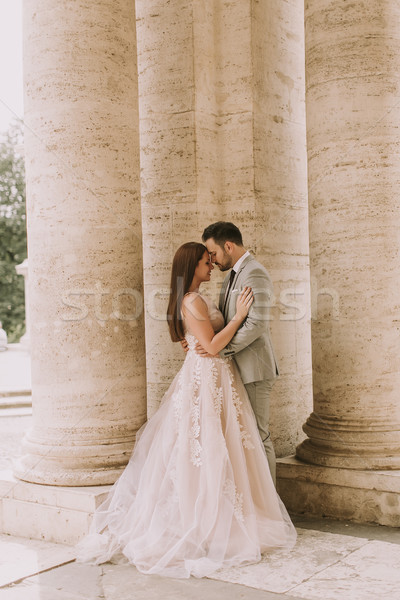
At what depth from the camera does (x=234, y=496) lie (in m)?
4.80

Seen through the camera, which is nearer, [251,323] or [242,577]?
[242,577]

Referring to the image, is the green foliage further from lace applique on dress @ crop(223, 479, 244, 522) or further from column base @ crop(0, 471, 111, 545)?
lace applique on dress @ crop(223, 479, 244, 522)

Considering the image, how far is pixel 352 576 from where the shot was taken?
4332 millimetres

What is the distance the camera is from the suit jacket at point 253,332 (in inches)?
201

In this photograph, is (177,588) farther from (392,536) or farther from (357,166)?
(357,166)

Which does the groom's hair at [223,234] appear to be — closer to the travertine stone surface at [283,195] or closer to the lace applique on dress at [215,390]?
the lace applique on dress at [215,390]

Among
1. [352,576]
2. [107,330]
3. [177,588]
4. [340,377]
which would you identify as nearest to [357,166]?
[340,377]

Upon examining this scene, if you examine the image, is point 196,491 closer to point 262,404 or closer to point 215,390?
point 215,390

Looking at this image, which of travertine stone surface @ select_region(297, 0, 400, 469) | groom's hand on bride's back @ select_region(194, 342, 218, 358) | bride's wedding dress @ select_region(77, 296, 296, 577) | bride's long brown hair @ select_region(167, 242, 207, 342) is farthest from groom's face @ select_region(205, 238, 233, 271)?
travertine stone surface @ select_region(297, 0, 400, 469)

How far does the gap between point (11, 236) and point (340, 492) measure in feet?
125

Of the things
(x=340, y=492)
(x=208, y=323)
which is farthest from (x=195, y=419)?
(x=340, y=492)

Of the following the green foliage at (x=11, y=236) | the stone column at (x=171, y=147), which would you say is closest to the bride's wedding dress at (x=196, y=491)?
the stone column at (x=171, y=147)

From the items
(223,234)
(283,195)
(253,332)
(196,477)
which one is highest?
(283,195)

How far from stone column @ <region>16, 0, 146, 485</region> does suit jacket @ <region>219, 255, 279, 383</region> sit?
93 centimetres
